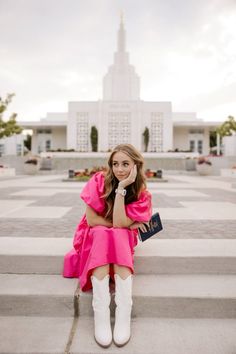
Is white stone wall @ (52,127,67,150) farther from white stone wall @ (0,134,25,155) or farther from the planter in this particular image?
the planter

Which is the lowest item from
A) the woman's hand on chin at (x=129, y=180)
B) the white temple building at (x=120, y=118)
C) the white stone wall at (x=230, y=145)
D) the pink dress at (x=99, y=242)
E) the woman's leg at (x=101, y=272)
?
the woman's leg at (x=101, y=272)

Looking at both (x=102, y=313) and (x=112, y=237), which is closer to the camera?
(x=102, y=313)

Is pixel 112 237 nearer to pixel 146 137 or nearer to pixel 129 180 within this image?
pixel 129 180

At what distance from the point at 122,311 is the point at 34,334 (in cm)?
63

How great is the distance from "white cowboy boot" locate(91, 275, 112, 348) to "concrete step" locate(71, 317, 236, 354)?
0.18ft

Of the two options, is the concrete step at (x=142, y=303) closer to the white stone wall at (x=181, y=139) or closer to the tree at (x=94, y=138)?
the tree at (x=94, y=138)

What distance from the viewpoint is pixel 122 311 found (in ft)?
6.26

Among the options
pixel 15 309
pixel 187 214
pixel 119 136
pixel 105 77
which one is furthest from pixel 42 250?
pixel 105 77

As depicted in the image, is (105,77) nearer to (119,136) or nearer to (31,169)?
(119,136)

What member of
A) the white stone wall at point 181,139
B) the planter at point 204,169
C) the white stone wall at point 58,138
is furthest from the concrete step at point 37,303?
the white stone wall at point 58,138

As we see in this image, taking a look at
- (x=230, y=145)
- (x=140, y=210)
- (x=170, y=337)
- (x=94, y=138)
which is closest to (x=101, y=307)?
(x=170, y=337)

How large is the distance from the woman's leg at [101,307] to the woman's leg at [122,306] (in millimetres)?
58

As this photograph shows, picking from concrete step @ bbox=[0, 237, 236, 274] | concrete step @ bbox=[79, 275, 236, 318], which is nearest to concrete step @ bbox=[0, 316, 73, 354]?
concrete step @ bbox=[79, 275, 236, 318]

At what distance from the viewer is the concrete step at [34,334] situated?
1.78m
